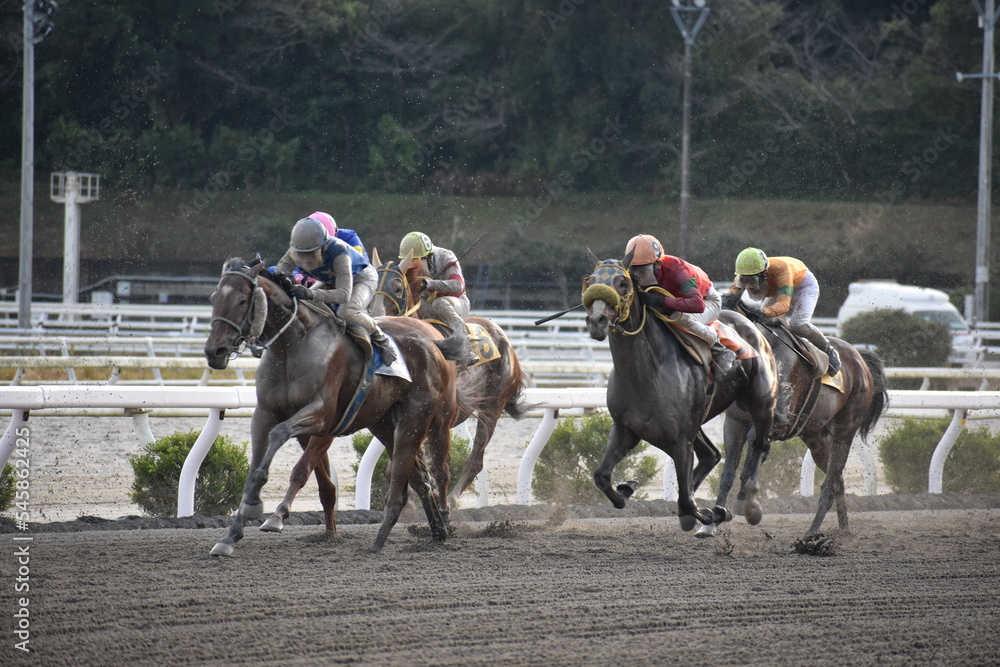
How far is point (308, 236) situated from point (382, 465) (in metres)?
2.59

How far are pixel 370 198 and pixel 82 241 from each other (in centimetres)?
832

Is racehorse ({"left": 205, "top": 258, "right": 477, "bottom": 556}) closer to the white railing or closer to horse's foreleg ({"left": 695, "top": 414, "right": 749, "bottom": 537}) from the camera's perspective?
the white railing

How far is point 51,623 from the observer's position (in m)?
4.21

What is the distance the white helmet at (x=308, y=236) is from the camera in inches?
235

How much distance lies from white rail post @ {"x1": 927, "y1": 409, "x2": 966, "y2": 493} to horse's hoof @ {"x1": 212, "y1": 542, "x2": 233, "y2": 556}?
5.89 meters

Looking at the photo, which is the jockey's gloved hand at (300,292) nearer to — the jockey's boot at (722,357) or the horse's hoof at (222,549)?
the horse's hoof at (222,549)

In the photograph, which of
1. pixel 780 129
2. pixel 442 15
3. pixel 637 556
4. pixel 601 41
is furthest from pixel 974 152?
pixel 637 556

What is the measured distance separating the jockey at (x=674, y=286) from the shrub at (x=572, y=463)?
2.20m

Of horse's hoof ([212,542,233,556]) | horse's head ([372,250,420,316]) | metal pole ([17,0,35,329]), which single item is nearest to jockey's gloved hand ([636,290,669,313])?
horse's head ([372,250,420,316])

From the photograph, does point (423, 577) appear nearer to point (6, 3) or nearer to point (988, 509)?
point (988, 509)

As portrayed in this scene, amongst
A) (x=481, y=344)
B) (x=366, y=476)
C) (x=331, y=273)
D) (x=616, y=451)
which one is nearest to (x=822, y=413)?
(x=616, y=451)

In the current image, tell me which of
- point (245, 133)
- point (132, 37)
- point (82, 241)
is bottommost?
point (82, 241)

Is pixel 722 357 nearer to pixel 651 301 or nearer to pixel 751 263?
pixel 651 301

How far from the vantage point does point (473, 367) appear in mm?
8039
